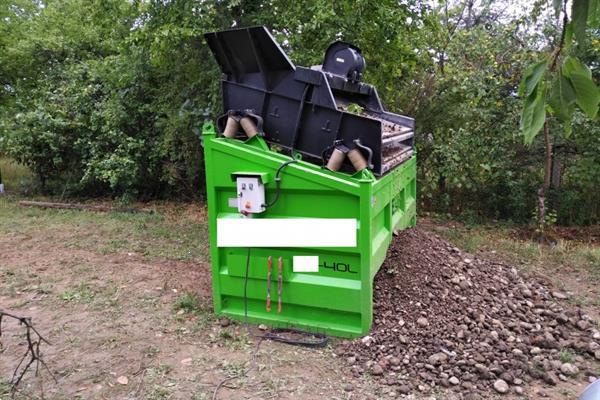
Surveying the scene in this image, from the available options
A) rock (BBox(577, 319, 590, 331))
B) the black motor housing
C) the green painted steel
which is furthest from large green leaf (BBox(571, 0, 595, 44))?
rock (BBox(577, 319, 590, 331))

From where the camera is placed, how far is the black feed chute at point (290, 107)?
2933mm

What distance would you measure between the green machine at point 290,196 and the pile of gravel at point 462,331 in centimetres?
27

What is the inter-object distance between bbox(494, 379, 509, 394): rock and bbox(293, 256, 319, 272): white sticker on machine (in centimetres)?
123

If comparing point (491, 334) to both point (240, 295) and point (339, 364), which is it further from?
point (240, 295)

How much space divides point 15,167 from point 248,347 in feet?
35.3

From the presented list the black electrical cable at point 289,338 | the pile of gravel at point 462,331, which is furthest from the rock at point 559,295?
the black electrical cable at point 289,338

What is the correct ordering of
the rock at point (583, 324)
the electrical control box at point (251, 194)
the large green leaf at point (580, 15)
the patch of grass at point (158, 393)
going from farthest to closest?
the rock at point (583, 324)
the electrical control box at point (251, 194)
the patch of grass at point (158, 393)
the large green leaf at point (580, 15)

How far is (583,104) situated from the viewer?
3.12ft

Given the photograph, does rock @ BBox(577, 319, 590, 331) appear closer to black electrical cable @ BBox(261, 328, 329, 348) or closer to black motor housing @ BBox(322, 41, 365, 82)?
black electrical cable @ BBox(261, 328, 329, 348)

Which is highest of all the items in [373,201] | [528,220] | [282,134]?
[282,134]

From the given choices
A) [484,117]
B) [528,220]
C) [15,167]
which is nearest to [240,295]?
[484,117]

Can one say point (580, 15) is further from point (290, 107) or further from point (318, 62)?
point (318, 62)

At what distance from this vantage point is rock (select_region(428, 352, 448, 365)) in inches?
107

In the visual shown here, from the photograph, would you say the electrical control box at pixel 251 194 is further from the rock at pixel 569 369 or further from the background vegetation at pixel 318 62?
the background vegetation at pixel 318 62
